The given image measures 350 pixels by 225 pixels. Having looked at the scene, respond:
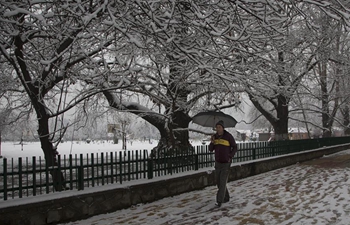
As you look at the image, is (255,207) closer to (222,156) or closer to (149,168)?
(222,156)

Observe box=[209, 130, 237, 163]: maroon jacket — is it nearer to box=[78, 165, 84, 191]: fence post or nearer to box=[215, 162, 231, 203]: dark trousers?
box=[215, 162, 231, 203]: dark trousers

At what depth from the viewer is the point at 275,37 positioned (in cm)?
853

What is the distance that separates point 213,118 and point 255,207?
284cm

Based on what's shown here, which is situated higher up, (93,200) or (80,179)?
(80,179)

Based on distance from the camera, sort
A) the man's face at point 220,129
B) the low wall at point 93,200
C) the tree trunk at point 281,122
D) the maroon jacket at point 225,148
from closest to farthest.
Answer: the low wall at point 93,200 → the maroon jacket at point 225,148 → the man's face at point 220,129 → the tree trunk at point 281,122

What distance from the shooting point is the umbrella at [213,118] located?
936 cm

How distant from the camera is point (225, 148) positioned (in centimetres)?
816

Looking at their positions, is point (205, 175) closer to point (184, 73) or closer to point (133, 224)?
point (184, 73)

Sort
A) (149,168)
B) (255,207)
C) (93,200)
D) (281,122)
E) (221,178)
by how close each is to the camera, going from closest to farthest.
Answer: (93,200), (255,207), (221,178), (149,168), (281,122)

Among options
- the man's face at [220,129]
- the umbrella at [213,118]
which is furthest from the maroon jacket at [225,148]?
the umbrella at [213,118]

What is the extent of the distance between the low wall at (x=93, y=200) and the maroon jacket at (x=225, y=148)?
5.95ft

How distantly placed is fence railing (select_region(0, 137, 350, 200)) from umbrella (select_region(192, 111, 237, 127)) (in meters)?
1.33

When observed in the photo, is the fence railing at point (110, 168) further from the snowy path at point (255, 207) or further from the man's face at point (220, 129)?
the man's face at point (220, 129)

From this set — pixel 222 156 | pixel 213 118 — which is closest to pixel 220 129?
pixel 222 156
